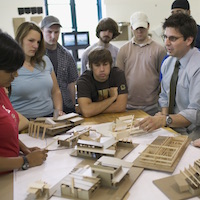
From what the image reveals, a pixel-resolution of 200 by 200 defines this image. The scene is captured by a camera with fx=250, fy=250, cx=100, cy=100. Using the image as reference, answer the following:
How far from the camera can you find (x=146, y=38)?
10.2 feet

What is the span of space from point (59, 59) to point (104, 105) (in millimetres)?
908

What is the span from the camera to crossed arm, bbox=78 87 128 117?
2357mm

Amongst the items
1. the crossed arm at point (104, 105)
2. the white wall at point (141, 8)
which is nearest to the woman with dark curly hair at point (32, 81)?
the crossed arm at point (104, 105)

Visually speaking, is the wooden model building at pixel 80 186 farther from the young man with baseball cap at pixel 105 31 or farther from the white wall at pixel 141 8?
the white wall at pixel 141 8

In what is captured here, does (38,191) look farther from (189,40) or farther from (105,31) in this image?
(105,31)

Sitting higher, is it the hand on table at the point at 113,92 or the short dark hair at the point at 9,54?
the short dark hair at the point at 9,54

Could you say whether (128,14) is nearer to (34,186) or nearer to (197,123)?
(197,123)

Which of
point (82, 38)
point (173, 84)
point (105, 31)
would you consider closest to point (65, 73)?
point (105, 31)

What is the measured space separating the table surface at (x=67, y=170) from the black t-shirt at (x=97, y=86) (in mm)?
726

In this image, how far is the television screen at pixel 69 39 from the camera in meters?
5.52

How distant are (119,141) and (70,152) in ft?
1.08

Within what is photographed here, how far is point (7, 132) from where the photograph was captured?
1.40 metres

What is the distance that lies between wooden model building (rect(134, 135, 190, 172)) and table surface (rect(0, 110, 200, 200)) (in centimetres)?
3

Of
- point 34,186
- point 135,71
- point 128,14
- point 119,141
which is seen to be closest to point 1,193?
point 34,186
